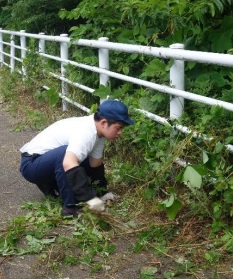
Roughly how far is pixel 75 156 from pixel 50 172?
15.5 inches

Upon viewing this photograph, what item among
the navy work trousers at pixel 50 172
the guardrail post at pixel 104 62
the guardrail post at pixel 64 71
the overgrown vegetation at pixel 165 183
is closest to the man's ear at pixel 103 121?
the navy work trousers at pixel 50 172

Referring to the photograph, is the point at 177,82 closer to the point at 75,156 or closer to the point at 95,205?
the point at 75,156

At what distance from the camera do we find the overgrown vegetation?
3510mm

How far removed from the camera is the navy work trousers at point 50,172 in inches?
160

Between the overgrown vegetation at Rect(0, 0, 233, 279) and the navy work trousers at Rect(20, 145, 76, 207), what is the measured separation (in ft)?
0.52

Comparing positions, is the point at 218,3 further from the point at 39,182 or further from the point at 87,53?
the point at 87,53

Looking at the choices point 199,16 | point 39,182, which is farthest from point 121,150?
point 199,16

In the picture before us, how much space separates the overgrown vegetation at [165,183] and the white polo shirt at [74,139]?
0.44 metres

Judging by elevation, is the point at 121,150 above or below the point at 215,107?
below

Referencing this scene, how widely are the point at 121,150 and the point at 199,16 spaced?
5.19 ft

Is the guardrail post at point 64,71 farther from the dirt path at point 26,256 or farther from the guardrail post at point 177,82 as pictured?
the guardrail post at point 177,82

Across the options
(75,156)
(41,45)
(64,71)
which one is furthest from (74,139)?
(41,45)

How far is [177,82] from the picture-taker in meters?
4.36

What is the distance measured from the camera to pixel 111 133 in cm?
405
